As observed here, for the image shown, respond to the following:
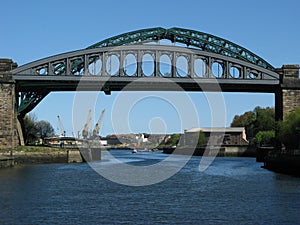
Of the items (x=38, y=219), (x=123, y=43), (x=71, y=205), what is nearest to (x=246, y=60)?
(x=123, y=43)

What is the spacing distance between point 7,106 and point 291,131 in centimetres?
3423

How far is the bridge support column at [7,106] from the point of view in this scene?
69.9 meters

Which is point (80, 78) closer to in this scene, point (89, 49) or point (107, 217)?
point (89, 49)

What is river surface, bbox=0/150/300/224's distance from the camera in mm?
28438

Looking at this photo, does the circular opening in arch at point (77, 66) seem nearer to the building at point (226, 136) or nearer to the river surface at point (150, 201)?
the river surface at point (150, 201)

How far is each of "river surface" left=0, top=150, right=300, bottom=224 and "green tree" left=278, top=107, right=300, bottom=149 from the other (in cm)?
1457

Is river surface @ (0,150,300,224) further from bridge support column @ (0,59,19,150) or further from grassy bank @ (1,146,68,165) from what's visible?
bridge support column @ (0,59,19,150)

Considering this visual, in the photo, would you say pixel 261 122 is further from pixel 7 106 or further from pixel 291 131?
pixel 7 106

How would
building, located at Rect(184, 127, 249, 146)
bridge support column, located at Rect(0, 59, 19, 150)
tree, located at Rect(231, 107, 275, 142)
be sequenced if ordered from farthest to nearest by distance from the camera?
1. building, located at Rect(184, 127, 249, 146)
2. tree, located at Rect(231, 107, 275, 142)
3. bridge support column, located at Rect(0, 59, 19, 150)

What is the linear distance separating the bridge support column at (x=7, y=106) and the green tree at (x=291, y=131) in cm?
3249

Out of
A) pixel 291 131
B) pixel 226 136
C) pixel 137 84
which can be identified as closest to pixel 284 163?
pixel 291 131

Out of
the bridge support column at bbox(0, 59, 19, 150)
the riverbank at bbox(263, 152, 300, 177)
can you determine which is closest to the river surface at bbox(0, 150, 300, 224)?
the riverbank at bbox(263, 152, 300, 177)

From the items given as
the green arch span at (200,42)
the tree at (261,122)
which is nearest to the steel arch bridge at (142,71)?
the green arch span at (200,42)

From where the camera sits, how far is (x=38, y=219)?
91.9 feet
